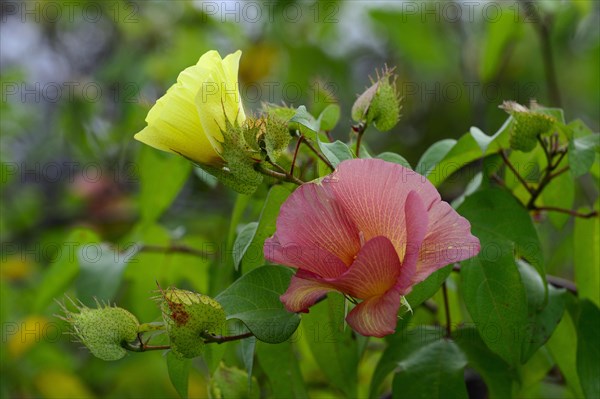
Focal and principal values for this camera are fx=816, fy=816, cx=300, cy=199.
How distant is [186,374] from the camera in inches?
33.2

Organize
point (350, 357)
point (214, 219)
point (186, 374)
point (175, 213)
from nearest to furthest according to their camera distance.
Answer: point (186, 374), point (350, 357), point (214, 219), point (175, 213)

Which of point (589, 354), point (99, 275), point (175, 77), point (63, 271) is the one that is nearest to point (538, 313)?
point (589, 354)

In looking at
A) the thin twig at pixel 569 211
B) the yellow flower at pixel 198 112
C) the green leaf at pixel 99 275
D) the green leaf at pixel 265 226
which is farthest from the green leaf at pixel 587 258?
the green leaf at pixel 99 275

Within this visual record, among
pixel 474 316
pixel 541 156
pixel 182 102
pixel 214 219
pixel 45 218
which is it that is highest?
pixel 182 102

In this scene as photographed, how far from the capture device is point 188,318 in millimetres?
723

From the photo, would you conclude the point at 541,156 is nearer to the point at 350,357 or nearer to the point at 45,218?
the point at 350,357

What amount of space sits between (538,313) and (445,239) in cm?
29

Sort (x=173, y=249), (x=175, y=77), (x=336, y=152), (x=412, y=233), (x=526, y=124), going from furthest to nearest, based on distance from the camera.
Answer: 1. (x=175, y=77)
2. (x=173, y=249)
3. (x=526, y=124)
4. (x=336, y=152)
5. (x=412, y=233)

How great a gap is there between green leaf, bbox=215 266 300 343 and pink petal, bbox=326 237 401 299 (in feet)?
0.30

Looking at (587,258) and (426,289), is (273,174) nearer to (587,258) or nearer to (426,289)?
(426,289)

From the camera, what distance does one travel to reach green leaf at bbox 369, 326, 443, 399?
992mm

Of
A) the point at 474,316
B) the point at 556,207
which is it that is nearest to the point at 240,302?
the point at 474,316

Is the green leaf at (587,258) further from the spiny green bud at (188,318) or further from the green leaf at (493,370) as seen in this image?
the spiny green bud at (188,318)

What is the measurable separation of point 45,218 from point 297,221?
2242mm
